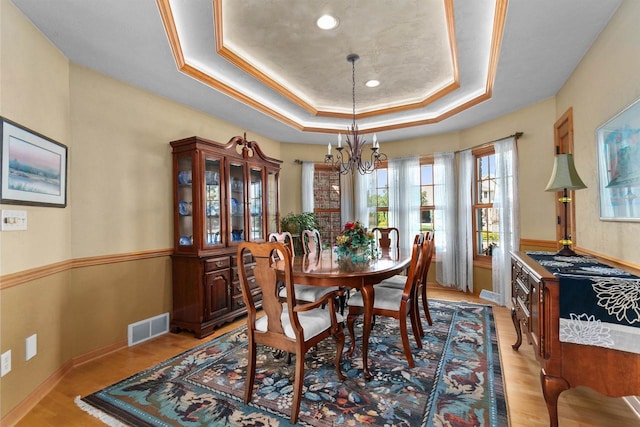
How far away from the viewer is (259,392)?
82.4 inches

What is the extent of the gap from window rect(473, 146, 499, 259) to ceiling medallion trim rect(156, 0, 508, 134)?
964 millimetres

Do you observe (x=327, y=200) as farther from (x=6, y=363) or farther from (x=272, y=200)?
(x=6, y=363)

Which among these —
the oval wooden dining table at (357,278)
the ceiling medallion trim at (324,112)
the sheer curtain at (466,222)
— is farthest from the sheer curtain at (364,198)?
the oval wooden dining table at (357,278)

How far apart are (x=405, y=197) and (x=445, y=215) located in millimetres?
734

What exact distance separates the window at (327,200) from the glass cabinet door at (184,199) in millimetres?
2663

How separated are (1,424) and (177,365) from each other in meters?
1.01

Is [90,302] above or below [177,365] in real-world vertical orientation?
above

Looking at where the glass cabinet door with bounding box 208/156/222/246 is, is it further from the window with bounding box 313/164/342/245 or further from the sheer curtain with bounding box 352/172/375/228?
the sheer curtain with bounding box 352/172/375/228

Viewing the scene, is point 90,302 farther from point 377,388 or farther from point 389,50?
point 389,50

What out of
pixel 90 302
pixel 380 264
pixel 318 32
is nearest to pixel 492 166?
pixel 380 264

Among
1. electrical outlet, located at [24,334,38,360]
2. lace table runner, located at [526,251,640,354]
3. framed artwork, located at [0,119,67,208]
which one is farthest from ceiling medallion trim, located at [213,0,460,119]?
electrical outlet, located at [24,334,38,360]

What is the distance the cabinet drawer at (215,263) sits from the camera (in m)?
3.27

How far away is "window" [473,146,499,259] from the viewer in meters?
4.42

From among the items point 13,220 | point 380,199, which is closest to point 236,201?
point 13,220
